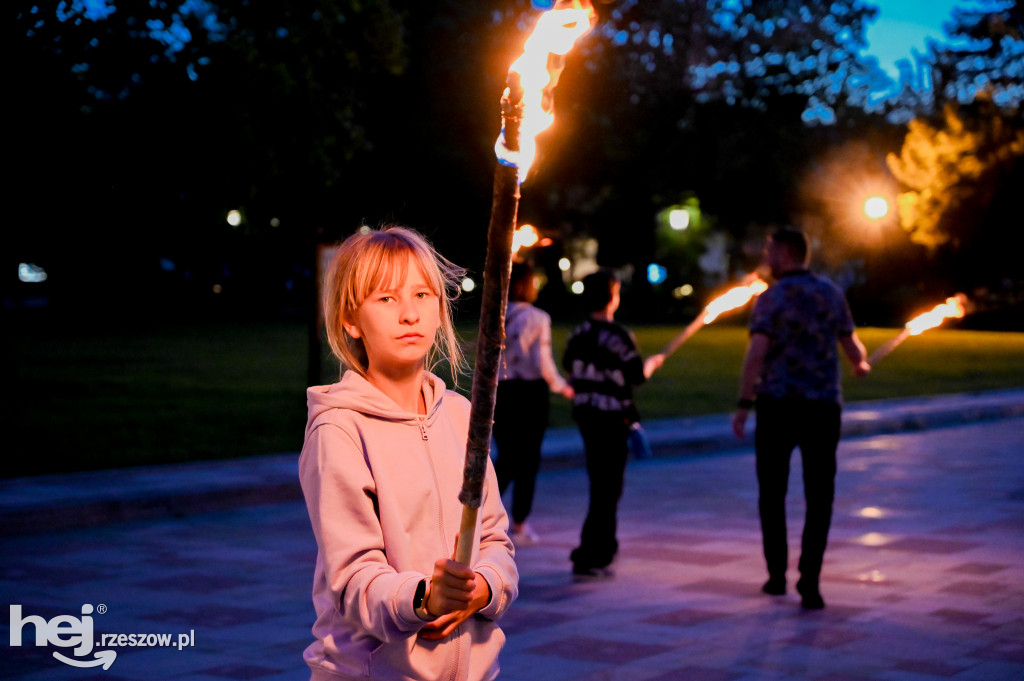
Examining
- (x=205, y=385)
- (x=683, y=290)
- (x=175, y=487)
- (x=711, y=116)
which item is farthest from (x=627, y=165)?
Result: (x=175, y=487)

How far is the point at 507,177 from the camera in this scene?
6.75 feet

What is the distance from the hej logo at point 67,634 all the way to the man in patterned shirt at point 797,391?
12.1 feet

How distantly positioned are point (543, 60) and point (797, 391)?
5907mm

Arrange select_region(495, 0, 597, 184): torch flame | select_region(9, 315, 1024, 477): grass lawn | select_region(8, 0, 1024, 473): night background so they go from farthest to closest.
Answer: select_region(8, 0, 1024, 473): night background < select_region(9, 315, 1024, 477): grass lawn < select_region(495, 0, 597, 184): torch flame

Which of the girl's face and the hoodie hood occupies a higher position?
the girl's face

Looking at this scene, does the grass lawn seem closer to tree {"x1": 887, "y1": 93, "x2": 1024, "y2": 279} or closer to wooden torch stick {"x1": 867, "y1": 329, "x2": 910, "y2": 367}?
wooden torch stick {"x1": 867, "y1": 329, "x2": 910, "y2": 367}

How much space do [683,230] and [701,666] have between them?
69.4 m

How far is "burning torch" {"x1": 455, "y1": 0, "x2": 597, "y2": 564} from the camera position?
208cm

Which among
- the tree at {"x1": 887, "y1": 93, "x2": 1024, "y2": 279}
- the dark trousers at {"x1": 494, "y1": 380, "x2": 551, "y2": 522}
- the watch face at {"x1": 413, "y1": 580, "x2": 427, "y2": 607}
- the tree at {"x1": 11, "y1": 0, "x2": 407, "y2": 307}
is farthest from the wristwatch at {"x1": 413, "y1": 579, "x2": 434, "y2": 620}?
the tree at {"x1": 887, "y1": 93, "x2": 1024, "y2": 279}

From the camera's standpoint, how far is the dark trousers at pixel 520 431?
9992 mm

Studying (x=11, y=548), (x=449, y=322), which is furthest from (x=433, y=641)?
(x=11, y=548)

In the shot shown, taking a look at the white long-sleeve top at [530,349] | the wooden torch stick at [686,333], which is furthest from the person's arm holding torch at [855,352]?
the white long-sleeve top at [530,349]

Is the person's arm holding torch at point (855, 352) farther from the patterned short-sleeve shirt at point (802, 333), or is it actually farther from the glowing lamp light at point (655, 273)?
the glowing lamp light at point (655, 273)

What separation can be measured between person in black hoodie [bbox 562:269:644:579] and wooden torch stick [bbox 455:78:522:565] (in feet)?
21.4
